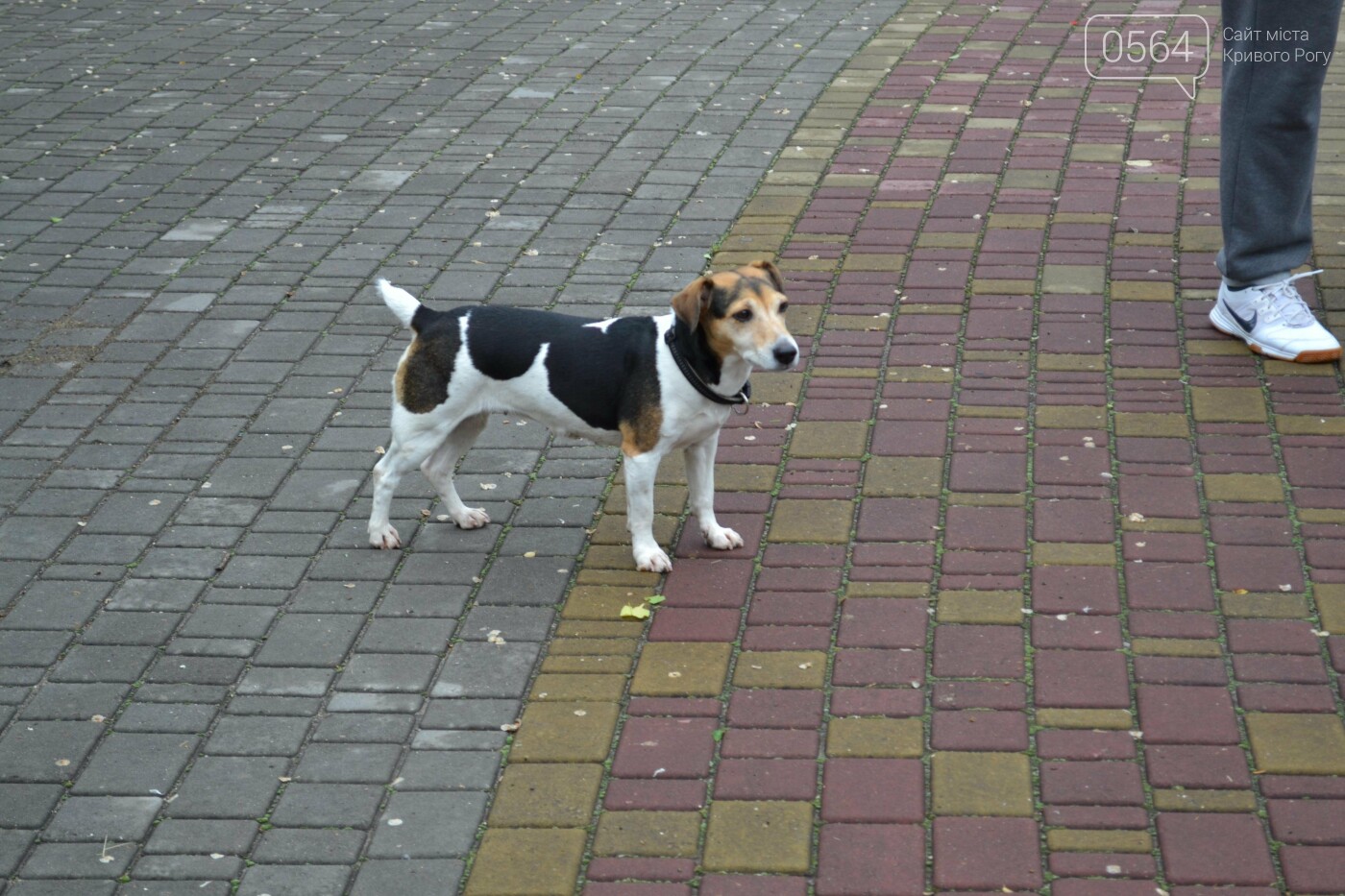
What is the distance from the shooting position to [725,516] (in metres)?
5.57

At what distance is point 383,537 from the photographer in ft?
17.7

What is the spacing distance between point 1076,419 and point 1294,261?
146 centimetres

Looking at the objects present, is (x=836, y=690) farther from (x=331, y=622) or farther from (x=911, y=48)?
(x=911, y=48)

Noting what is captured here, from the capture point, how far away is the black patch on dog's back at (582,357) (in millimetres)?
5070

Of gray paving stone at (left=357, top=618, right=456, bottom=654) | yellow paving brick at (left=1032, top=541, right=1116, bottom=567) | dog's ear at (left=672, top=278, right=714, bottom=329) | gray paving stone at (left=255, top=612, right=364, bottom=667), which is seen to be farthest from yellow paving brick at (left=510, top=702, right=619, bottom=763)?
yellow paving brick at (left=1032, top=541, right=1116, bottom=567)

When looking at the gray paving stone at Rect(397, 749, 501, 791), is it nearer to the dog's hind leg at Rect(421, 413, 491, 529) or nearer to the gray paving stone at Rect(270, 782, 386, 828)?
the gray paving stone at Rect(270, 782, 386, 828)

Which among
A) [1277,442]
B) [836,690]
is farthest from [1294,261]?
[836,690]

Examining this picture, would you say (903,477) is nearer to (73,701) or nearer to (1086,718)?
(1086,718)

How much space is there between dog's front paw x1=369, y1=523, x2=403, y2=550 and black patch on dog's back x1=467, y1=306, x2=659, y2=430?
72 centimetres

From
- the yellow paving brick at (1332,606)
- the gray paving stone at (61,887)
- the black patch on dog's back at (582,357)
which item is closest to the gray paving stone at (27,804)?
the gray paving stone at (61,887)

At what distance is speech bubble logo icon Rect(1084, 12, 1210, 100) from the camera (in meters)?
10.7

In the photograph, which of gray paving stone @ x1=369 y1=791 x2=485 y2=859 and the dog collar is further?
the dog collar

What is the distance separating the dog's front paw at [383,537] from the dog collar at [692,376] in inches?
48.8

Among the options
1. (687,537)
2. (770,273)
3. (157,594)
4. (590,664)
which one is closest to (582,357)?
(770,273)
